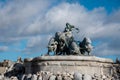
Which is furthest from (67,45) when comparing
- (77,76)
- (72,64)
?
(77,76)

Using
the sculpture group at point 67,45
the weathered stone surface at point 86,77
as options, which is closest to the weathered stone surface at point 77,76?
the weathered stone surface at point 86,77

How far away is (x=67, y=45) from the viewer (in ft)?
85.8

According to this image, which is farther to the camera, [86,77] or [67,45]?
[67,45]

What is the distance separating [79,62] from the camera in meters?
24.0

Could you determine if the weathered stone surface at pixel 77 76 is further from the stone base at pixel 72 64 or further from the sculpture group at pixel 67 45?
the sculpture group at pixel 67 45

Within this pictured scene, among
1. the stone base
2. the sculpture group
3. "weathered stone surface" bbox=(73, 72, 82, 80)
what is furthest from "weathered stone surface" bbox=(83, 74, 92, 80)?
the sculpture group

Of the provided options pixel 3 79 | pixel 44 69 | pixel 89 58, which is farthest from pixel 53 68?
pixel 3 79

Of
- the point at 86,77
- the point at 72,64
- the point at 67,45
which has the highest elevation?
the point at 67,45

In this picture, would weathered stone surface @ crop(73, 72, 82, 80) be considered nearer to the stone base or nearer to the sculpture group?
→ the stone base

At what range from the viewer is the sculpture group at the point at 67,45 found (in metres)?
25.5

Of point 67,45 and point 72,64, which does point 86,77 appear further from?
point 67,45

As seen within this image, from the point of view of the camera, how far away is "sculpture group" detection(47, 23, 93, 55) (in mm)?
25453

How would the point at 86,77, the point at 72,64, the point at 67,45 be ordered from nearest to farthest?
the point at 86,77
the point at 72,64
the point at 67,45

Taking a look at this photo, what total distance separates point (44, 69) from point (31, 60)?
1555 millimetres
